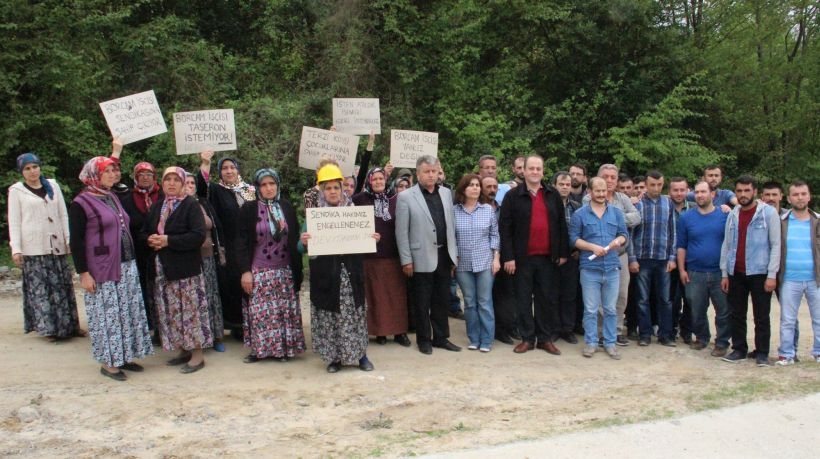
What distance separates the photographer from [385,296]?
22.4 ft

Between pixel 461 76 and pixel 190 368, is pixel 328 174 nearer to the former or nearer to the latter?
pixel 190 368

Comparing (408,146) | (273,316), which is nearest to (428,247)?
(273,316)

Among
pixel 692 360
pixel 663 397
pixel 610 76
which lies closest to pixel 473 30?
pixel 610 76

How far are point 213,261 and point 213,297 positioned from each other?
376 mm

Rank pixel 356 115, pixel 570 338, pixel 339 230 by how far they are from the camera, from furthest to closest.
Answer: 1. pixel 356 115
2. pixel 570 338
3. pixel 339 230

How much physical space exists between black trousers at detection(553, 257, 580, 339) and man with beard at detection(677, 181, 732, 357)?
114 centimetres

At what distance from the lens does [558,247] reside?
6.73 metres

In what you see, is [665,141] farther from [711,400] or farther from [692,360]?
[711,400]

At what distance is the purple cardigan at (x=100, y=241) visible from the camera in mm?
5520

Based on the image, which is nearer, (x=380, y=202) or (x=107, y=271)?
(x=107, y=271)

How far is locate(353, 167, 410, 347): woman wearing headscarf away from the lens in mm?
6809

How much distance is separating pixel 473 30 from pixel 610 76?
11.3ft

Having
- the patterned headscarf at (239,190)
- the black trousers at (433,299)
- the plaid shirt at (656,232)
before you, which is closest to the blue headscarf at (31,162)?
the patterned headscarf at (239,190)

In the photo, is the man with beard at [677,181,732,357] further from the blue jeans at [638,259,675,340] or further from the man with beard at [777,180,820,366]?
the man with beard at [777,180,820,366]
